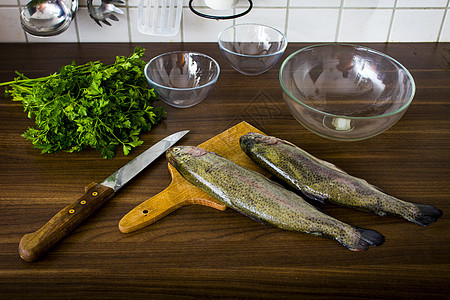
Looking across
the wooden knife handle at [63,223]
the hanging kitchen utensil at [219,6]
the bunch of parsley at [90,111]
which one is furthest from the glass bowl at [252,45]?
the wooden knife handle at [63,223]

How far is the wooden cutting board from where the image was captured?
84cm

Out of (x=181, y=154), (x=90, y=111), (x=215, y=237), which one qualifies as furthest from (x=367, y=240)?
(x=90, y=111)

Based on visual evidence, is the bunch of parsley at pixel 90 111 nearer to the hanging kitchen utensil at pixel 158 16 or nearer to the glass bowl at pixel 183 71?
the glass bowl at pixel 183 71

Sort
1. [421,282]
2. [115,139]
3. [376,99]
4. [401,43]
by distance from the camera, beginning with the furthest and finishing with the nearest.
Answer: [401,43] < [376,99] < [115,139] < [421,282]

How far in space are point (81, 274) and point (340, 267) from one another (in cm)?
47

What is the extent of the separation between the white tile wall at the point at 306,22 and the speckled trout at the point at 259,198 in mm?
693

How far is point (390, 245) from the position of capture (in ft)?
2.65

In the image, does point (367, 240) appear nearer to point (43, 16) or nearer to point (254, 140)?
point (254, 140)

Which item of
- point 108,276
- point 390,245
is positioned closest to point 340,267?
point 390,245

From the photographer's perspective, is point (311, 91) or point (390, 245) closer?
point (390, 245)

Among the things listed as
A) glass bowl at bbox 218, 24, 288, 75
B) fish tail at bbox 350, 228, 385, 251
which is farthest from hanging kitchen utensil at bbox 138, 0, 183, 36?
fish tail at bbox 350, 228, 385, 251

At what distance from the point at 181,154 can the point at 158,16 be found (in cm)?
64

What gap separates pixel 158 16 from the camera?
1.38m

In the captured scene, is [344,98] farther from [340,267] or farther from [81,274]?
[81,274]
